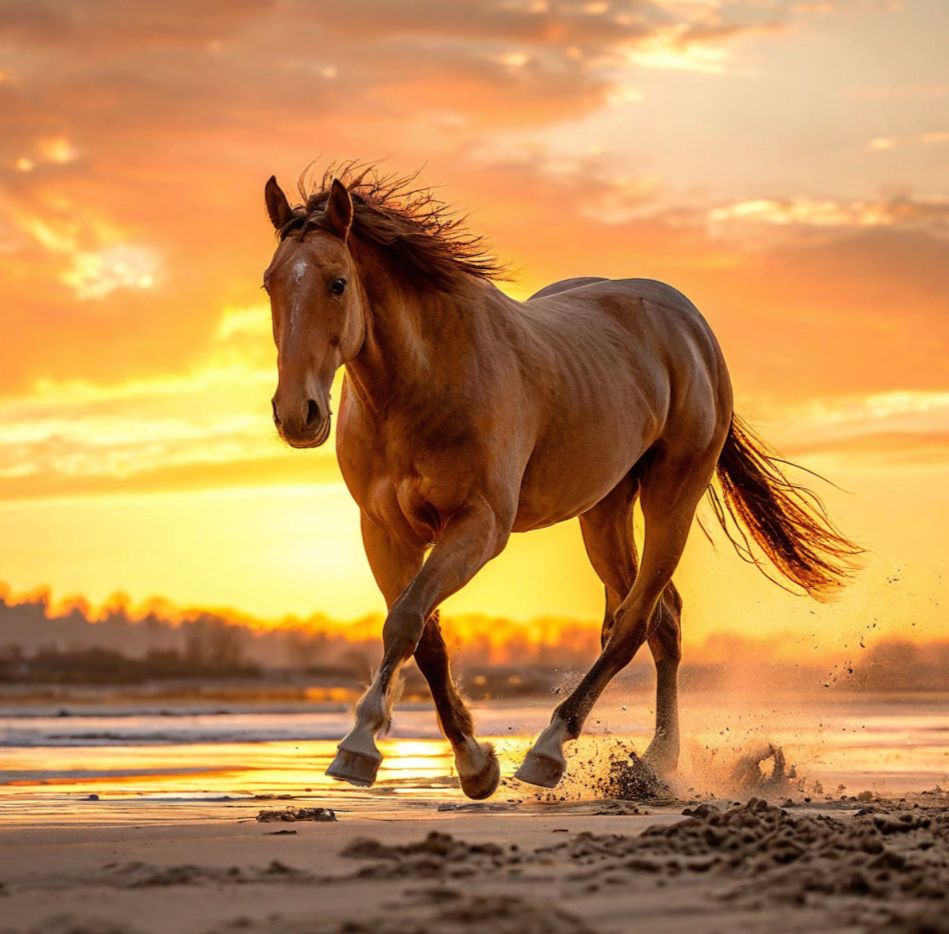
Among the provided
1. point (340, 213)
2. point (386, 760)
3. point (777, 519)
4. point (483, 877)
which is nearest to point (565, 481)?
point (340, 213)

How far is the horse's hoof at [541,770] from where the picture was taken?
6566 mm

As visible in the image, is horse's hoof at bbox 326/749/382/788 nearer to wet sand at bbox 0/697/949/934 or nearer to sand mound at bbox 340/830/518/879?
wet sand at bbox 0/697/949/934

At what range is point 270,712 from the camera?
76.8ft

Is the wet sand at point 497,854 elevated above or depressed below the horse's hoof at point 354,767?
below

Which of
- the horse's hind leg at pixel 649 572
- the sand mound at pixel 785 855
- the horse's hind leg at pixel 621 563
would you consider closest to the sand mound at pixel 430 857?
the sand mound at pixel 785 855

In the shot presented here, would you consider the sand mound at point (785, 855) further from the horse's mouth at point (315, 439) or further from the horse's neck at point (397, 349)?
the horse's neck at point (397, 349)

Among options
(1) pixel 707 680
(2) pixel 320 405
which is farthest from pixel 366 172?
(1) pixel 707 680

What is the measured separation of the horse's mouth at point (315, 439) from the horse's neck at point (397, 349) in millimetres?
698

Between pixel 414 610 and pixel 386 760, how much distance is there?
5.98 metres

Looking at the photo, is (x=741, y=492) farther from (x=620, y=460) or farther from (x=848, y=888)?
(x=848, y=888)

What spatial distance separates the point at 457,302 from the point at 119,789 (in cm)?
360

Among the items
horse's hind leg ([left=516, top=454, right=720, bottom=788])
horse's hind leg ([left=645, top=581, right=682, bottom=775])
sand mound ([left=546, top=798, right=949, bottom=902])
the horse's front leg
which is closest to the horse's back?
horse's hind leg ([left=516, top=454, right=720, bottom=788])

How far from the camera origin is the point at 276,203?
19.9ft

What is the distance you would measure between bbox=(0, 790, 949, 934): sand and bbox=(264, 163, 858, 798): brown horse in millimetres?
956
